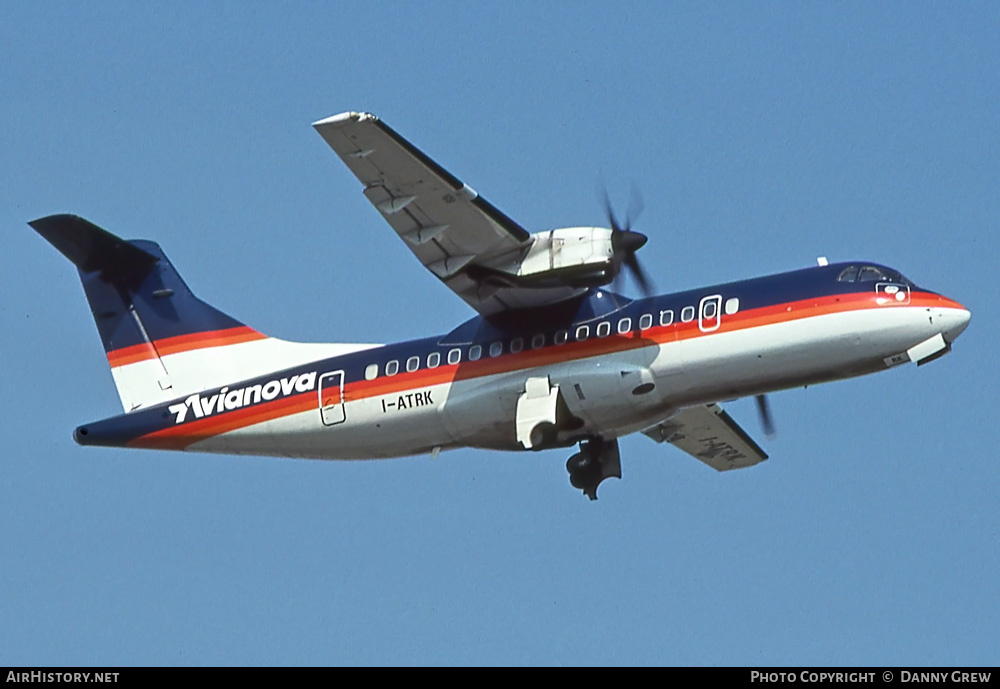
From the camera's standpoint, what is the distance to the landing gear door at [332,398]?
2305 centimetres

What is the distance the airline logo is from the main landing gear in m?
4.06

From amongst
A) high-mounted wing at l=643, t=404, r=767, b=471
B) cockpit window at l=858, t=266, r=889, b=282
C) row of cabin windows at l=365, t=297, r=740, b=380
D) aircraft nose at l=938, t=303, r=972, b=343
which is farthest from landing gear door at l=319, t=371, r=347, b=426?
aircraft nose at l=938, t=303, r=972, b=343

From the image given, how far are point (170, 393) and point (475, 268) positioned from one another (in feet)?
18.8

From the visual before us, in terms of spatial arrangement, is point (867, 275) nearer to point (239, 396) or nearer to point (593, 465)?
point (593, 465)

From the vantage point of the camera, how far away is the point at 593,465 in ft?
75.4

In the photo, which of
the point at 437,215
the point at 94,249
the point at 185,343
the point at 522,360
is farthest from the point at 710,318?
the point at 94,249

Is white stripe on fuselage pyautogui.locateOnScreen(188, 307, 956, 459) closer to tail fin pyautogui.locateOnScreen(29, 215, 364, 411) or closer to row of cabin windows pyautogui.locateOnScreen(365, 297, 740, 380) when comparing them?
row of cabin windows pyautogui.locateOnScreen(365, 297, 740, 380)

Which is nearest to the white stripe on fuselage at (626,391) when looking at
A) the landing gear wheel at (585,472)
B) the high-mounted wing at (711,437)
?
the landing gear wheel at (585,472)

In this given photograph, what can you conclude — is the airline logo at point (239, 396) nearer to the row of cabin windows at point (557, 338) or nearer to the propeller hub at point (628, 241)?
the row of cabin windows at point (557, 338)

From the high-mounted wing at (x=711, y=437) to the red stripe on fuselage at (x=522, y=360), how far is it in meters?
3.05

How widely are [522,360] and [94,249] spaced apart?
24.1 ft

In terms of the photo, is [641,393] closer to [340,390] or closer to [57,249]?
[340,390]

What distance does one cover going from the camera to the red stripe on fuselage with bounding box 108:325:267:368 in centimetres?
2492
